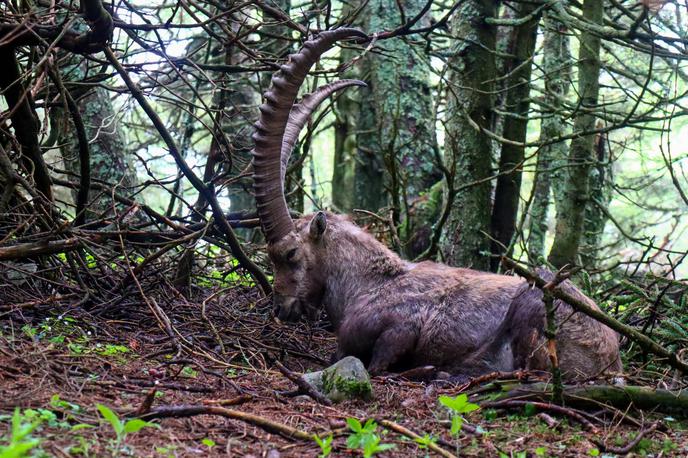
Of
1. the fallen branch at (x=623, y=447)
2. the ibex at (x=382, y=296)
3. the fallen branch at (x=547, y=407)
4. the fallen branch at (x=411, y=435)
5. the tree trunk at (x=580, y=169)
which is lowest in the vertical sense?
the fallen branch at (x=623, y=447)

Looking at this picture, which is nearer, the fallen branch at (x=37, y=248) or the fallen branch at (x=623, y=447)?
the fallen branch at (x=623, y=447)

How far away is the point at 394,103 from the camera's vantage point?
Result: 36.9 feet

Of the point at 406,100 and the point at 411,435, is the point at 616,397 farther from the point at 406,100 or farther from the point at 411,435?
the point at 406,100

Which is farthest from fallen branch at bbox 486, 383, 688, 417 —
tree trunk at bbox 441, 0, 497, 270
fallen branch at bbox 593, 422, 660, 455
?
tree trunk at bbox 441, 0, 497, 270

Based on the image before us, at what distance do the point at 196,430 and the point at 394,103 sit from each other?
828 centimetres

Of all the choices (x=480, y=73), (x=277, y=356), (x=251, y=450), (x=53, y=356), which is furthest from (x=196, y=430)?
(x=480, y=73)

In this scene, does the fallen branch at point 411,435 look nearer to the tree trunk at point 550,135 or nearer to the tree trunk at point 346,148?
the tree trunk at point 550,135

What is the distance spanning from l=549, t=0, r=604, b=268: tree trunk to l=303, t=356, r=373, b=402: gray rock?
12.0 ft

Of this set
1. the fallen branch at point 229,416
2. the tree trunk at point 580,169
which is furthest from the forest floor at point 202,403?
the tree trunk at point 580,169

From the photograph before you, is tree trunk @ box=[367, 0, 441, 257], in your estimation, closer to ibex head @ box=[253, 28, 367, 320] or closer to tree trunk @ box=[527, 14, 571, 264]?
tree trunk @ box=[527, 14, 571, 264]

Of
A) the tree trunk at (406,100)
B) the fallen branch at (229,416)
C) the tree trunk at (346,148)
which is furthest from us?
the tree trunk at (346,148)

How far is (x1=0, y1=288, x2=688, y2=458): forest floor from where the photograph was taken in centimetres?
337

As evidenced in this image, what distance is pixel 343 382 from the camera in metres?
4.54

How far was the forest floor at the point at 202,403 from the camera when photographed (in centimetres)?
337
